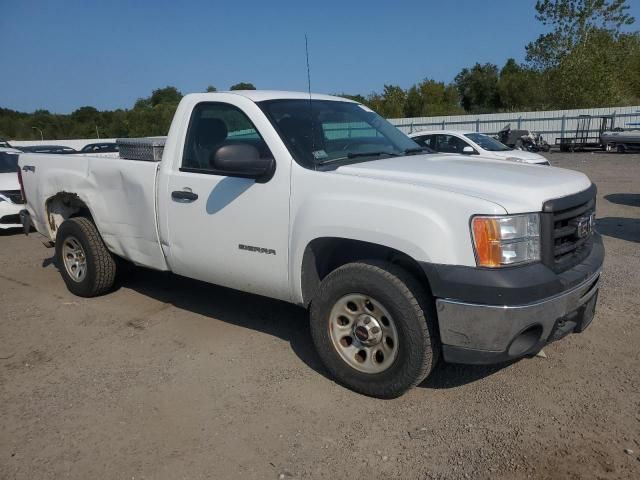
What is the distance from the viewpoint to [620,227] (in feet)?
27.9

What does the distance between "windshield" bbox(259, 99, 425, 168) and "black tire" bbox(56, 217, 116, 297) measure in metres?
2.44

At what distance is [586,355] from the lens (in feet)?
13.1

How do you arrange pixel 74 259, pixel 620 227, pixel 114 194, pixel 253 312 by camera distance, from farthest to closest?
1. pixel 620 227
2. pixel 74 259
3. pixel 253 312
4. pixel 114 194

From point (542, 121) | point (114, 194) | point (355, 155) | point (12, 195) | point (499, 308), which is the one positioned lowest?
point (542, 121)

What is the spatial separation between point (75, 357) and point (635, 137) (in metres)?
28.1

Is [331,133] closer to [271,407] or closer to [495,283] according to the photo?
[495,283]

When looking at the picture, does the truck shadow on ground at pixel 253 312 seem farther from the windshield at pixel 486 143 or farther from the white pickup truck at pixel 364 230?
the windshield at pixel 486 143

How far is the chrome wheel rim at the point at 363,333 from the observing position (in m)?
3.36

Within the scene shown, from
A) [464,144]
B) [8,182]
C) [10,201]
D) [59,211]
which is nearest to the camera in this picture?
[59,211]

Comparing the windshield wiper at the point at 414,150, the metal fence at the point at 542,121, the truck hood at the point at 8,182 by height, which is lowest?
the metal fence at the point at 542,121

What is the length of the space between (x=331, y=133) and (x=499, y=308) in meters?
1.96

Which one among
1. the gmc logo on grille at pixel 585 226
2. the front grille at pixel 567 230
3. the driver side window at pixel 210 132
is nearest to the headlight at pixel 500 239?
the front grille at pixel 567 230

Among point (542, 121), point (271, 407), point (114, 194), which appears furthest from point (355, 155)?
point (542, 121)

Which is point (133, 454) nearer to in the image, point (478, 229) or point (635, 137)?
point (478, 229)
